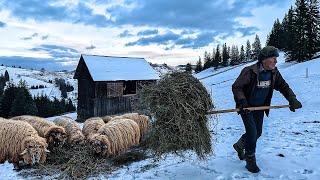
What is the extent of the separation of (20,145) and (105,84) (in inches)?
896

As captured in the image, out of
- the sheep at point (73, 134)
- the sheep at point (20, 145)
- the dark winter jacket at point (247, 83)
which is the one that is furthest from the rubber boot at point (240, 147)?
the sheep at point (73, 134)

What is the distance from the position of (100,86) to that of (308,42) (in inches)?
1565

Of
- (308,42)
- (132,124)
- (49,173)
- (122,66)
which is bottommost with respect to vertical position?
(49,173)

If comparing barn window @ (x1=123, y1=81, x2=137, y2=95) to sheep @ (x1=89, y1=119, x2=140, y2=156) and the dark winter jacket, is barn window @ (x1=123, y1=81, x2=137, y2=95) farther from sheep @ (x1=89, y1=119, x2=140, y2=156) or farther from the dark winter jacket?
the dark winter jacket

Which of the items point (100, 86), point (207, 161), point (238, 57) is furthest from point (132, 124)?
point (238, 57)

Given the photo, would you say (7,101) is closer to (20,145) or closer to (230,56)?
(20,145)

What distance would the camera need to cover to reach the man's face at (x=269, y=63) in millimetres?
7156

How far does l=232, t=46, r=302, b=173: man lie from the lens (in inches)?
282

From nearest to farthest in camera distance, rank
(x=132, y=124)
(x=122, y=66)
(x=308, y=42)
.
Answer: (x=132, y=124)
(x=122, y=66)
(x=308, y=42)

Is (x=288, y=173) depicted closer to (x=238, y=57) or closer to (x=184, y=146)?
(x=184, y=146)

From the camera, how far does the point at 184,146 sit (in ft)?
24.3

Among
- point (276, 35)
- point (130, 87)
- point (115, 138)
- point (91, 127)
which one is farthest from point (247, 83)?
point (276, 35)

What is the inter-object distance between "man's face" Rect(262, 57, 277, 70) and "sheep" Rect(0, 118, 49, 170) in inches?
235

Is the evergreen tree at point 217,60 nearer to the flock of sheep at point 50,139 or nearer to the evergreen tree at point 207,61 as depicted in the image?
the evergreen tree at point 207,61
